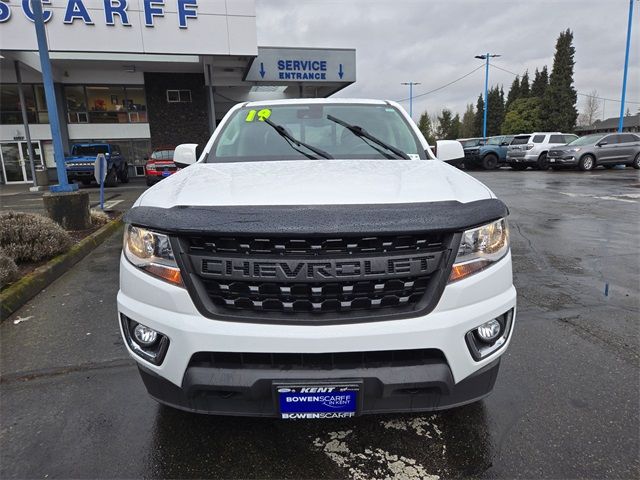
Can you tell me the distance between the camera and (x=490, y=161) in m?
23.4

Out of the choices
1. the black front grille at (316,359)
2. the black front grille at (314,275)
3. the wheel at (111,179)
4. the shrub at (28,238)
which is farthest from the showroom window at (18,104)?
the black front grille at (316,359)

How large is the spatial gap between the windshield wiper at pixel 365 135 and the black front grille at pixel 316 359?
156 centimetres

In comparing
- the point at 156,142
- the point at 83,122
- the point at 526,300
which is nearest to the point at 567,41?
the point at 156,142

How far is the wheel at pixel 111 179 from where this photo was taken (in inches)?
712

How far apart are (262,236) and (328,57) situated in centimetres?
1992

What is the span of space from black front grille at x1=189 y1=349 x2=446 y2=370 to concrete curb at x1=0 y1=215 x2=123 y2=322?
10.3 ft

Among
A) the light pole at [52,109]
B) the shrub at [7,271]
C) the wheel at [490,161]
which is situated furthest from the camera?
the wheel at [490,161]

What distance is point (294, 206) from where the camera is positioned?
179cm

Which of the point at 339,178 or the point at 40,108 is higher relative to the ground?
the point at 40,108

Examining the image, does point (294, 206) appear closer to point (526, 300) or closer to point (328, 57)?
point (526, 300)

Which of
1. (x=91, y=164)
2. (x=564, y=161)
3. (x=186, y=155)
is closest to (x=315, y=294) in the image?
(x=186, y=155)

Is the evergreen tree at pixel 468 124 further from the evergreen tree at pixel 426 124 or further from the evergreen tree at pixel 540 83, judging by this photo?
the evergreen tree at pixel 540 83

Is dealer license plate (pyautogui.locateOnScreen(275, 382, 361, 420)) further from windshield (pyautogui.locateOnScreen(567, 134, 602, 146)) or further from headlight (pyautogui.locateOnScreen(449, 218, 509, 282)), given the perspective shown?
windshield (pyautogui.locateOnScreen(567, 134, 602, 146))

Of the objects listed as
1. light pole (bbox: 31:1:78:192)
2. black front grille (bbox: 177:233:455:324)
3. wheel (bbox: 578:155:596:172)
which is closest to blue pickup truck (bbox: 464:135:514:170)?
wheel (bbox: 578:155:596:172)
